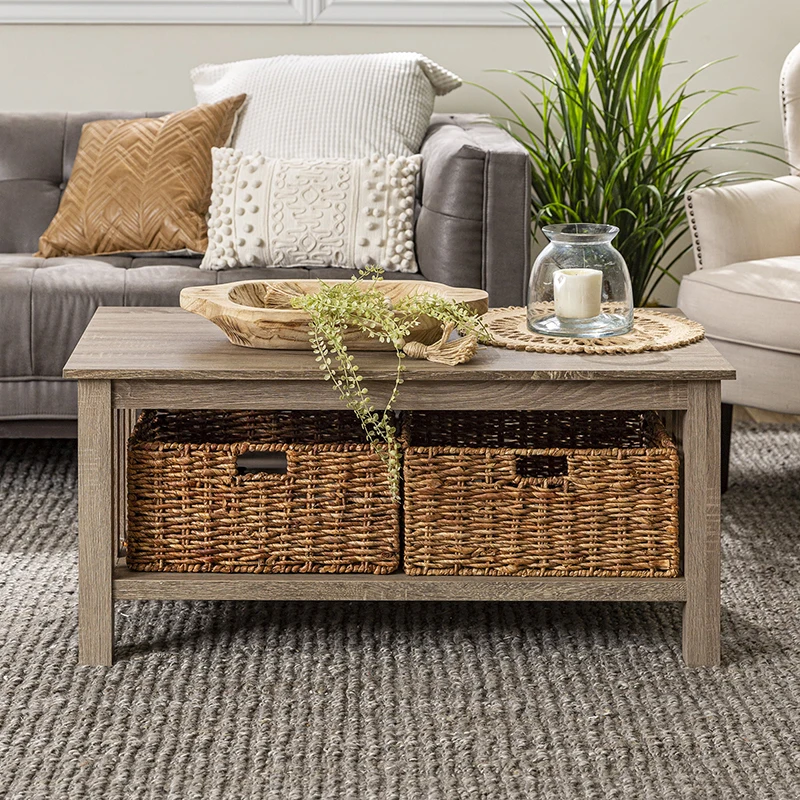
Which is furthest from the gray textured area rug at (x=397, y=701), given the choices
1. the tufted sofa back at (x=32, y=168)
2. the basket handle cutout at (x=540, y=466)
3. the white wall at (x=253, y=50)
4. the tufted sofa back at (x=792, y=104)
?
the white wall at (x=253, y=50)

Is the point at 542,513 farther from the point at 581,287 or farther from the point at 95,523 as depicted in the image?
the point at 95,523

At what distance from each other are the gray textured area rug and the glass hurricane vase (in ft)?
1.54

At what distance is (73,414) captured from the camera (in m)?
2.38

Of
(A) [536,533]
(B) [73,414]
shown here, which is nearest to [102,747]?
(A) [536,533]

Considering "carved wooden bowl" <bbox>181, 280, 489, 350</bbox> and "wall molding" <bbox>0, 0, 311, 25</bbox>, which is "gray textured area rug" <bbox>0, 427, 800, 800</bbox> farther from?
"wall molding" <bbox>0, 0, 311, 25</bbox>

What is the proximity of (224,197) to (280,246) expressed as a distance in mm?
195

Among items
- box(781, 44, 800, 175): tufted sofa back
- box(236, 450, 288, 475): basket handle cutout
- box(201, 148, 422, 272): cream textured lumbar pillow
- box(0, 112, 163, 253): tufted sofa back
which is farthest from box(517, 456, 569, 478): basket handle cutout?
box(0, 112, 163, 253): tufted sofa back

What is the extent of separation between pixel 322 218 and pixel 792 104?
Result: 1.28 m

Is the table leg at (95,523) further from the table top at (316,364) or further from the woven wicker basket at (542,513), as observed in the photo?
the woven wicker basket at (542,513)

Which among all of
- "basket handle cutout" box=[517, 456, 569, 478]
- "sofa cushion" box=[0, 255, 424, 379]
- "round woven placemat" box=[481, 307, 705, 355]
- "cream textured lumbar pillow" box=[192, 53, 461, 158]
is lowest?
"basket handle cutout" box=[517, 456, 569, 478]

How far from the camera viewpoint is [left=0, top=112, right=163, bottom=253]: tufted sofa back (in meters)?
2.88

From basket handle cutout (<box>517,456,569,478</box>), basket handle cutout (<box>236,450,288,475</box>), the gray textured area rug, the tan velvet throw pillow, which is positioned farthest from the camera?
the tan velvet throw pillow

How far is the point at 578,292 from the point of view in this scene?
172 cm

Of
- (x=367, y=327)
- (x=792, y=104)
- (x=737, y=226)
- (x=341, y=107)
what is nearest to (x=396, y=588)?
(x=367, y=327)
